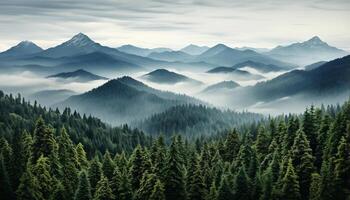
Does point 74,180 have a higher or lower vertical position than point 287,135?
lower

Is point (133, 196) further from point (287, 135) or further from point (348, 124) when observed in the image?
point (348, 124)

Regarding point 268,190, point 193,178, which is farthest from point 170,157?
point 268,190

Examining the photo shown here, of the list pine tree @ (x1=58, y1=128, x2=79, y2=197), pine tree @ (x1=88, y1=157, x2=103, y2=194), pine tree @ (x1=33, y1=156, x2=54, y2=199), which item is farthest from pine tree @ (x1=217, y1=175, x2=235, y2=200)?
pine tree @ (x1=33, y1=156, x2=54, y2=199)

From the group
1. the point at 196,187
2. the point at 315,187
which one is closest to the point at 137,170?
the point at 196,187

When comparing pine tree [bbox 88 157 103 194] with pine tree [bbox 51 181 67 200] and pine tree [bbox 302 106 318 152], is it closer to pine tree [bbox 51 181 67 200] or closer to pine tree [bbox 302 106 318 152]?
pine tree [bbox 51 181 67 200]

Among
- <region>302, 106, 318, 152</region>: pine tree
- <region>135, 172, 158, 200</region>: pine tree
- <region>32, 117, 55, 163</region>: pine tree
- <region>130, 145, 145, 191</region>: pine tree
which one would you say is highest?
<region>302, 106, 318, 152</region>: pine tree

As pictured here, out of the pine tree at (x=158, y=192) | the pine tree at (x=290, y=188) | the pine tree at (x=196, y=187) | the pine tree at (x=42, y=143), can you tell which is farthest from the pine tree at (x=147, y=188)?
the pine tree at (x=42, y=143)

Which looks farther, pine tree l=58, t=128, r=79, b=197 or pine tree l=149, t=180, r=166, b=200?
pine tree l=58, t=128, r=79, b=197

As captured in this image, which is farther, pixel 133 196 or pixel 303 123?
pixel 303 123
